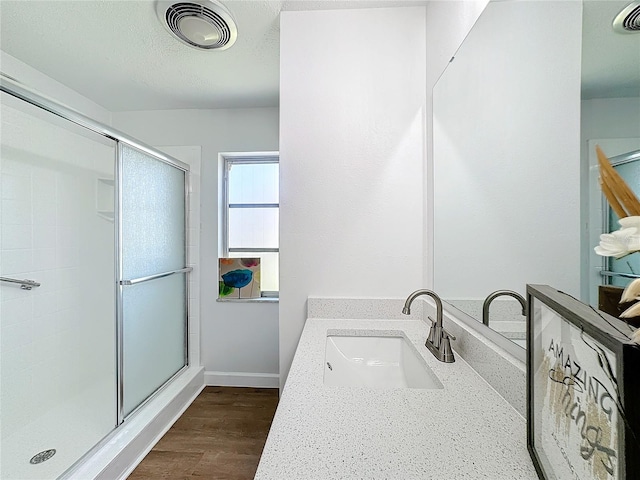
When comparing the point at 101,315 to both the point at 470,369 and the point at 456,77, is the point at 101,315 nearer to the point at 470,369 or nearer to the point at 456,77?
the point at 470,369

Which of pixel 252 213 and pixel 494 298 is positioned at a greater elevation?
pixel 252 213

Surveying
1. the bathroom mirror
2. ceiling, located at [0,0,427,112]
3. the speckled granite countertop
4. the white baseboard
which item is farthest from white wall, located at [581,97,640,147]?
the white baseboard

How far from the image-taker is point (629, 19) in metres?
0.41

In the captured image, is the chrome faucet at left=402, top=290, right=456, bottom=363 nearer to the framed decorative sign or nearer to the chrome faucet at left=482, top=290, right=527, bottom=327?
the chrome faucet at left=482, top=290, right=527, bottom=327

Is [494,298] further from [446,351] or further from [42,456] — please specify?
[42,456]

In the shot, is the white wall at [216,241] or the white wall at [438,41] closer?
the white wall at [438,41]

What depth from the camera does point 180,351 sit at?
238 cm

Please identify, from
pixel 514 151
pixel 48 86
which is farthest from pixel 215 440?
pixel 48 86

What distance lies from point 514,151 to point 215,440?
6.86 ft

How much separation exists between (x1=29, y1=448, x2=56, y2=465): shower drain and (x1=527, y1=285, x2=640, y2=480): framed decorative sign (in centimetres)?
210

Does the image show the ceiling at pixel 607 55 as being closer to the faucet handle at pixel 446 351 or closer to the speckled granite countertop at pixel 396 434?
the speckled granite countertop at pixel 396 434

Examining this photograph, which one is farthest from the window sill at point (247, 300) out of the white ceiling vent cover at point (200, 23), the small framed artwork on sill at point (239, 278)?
the white ceiling vent cover at point (200, 23)

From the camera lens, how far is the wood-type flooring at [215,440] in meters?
1.52

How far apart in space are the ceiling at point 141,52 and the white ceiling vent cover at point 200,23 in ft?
0.21
